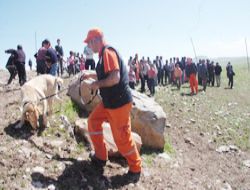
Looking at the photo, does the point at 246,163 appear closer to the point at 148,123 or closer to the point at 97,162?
the point at 148,123

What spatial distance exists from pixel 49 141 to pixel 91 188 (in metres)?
1.99

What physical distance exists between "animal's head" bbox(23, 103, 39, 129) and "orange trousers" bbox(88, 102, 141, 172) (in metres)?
1.75

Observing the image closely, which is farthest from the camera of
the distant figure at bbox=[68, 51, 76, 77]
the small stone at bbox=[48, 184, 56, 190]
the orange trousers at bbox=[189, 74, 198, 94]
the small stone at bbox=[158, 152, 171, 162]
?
the orange trousers at bbox=[189, 74, 198, 94]

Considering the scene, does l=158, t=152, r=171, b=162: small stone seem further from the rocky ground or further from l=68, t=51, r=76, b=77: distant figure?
l=68, t=51, r=76, b=77: distant figure

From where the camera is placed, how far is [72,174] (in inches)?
251

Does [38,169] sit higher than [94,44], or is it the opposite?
[94,44]

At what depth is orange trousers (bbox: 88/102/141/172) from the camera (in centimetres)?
596

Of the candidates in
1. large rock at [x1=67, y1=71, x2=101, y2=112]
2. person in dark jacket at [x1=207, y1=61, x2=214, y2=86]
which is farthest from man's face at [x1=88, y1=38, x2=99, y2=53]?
person in dark jacket at [x1=207, y1=61, x2=214, y2=86]

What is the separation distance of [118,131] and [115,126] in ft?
0.32

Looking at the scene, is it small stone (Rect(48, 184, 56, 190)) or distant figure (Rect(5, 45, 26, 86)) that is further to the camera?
distant figure (Rect(5, 45, 26, 86))

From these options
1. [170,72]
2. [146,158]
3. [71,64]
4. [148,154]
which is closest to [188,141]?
[148,154]

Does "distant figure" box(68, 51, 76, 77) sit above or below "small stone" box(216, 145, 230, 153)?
above

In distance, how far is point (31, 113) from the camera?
761cm

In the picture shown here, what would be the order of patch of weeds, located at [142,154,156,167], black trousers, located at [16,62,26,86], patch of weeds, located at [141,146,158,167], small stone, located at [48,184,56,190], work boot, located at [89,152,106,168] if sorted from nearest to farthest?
small stone, located at [48,184,56,190]
work boot, located at [89,152,106,168]
patch of weeds, located at [142,154,156,167]
patch of weeds, located at [141,146,158,167]
black trousers, located at [16,62,26,86]
